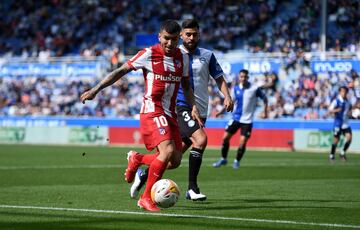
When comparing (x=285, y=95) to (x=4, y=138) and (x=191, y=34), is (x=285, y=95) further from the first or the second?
(x=191, y=34)

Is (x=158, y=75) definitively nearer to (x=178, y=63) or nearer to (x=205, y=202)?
(x=178, y=63)

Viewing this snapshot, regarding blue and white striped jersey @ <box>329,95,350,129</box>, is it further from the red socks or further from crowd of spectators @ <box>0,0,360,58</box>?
the red socks

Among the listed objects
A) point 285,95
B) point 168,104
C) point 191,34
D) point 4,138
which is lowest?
point 4,138

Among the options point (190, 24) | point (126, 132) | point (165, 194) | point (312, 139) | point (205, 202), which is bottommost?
point (126, 132)

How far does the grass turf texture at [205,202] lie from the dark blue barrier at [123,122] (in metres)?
10.2

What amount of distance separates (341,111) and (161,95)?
16.3m

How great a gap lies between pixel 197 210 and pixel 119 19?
1404 inches

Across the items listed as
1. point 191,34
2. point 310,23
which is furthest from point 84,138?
point 191,34

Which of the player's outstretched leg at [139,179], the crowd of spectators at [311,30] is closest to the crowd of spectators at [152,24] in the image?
the crowd of spectators at [311,30]

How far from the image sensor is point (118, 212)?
32.7 ft

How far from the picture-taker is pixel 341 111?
25891 mm

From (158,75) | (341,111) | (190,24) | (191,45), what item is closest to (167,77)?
(158,75)

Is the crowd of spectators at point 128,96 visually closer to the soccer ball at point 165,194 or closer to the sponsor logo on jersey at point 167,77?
the sponsor logo on jersey at point 167,77

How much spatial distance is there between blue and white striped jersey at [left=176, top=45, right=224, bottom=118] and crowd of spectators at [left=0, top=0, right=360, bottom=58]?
22227 millimetres
